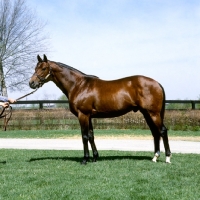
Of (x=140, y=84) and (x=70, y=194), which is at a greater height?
(x=140, y=84)

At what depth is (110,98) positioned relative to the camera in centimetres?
863

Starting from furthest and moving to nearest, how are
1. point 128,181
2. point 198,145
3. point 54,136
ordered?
point 54,136 → point 198,145 → point 128,181

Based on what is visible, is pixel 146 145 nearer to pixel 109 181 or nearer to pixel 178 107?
pixel 109 181

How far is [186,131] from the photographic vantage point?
1875 cm

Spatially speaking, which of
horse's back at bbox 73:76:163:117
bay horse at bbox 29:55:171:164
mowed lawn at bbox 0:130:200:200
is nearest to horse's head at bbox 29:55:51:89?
bay horse at bbox 29:55:171:164

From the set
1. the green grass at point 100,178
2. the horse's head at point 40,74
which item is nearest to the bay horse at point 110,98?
the horse's head at point 40,74

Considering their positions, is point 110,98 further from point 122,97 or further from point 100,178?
point 100,178

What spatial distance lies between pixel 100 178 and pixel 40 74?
123 inches

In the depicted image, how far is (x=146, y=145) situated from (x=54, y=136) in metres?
5.19

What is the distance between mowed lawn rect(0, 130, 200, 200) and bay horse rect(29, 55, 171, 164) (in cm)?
64

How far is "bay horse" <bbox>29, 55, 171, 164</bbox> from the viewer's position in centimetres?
852

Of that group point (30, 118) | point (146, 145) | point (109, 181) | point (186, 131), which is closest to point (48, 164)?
point (109, 181)

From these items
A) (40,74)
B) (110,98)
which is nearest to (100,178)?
(110,98)

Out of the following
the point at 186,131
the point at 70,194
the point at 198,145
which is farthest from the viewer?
the point at 186,131
